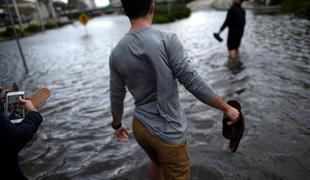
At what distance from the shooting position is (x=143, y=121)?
7.81 ft

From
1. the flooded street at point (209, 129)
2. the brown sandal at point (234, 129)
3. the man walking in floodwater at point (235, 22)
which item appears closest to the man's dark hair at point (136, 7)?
the brown sandal at point (234, 129)

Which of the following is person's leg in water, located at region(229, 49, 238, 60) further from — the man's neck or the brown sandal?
the man's neck

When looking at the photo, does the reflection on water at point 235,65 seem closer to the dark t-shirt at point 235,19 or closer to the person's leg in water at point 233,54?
the person's leg in water at point 233,54

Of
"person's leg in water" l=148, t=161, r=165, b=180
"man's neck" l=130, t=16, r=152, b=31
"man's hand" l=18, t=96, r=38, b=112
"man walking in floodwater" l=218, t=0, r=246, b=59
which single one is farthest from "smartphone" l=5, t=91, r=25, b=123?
"man walking in floodwater" l=218, t=0, r=246, b=59

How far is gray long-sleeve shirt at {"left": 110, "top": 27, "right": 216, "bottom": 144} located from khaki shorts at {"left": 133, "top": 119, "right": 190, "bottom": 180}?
0.17ft

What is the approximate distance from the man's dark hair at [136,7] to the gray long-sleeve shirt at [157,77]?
0.41 feet

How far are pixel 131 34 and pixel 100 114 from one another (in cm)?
422

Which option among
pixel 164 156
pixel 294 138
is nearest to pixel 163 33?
pixel 164 156

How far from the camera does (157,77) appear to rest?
7.02 ft

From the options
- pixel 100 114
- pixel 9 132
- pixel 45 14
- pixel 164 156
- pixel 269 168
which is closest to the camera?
pixel 9 132

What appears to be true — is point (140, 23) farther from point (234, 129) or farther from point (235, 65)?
point (235, 65)

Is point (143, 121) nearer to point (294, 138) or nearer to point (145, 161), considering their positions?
point (145, 161)

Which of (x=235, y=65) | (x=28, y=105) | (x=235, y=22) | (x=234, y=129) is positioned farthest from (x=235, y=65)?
(x=28, y=105)

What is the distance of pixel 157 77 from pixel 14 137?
1036 millimetres
